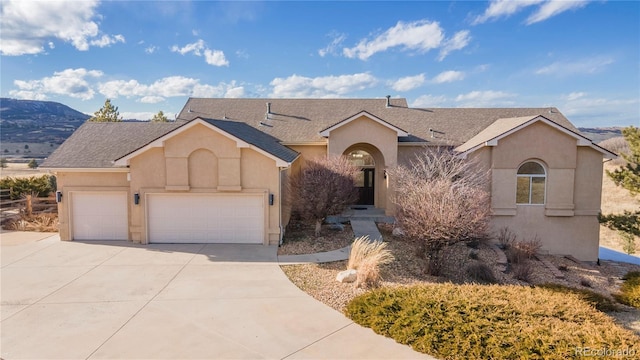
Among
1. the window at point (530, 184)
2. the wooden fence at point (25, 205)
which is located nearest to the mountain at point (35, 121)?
the wooden fence at point (25, 205)

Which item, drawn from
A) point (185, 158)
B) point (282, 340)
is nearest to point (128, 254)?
point (185, 158)

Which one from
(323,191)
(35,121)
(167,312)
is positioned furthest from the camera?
(35,121)

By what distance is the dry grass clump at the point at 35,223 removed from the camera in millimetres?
16922

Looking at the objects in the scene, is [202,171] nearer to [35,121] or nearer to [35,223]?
[35,223]

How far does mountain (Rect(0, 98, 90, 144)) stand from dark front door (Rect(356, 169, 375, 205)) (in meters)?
83.4

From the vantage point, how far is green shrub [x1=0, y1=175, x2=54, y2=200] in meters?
20.9

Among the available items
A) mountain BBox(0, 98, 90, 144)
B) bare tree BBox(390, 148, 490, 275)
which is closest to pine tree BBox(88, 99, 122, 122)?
bare tree BBox(390, 148, 490, 275)

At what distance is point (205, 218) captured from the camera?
14250mm

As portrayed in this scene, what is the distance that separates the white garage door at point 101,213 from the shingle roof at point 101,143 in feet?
4.45

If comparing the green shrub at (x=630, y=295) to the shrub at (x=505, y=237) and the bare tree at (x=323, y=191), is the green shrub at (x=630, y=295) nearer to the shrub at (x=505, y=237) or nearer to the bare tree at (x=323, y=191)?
the shrub at (x=505, y=237)

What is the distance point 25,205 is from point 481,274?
23874 mm

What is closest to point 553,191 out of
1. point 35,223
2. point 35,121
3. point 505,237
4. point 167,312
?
point 505,237

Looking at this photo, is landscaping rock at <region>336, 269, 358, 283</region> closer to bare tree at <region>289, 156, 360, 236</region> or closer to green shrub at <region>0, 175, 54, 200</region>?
bare tree at <region>289, 156, 360, 236</region>

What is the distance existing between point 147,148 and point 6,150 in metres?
81.9
